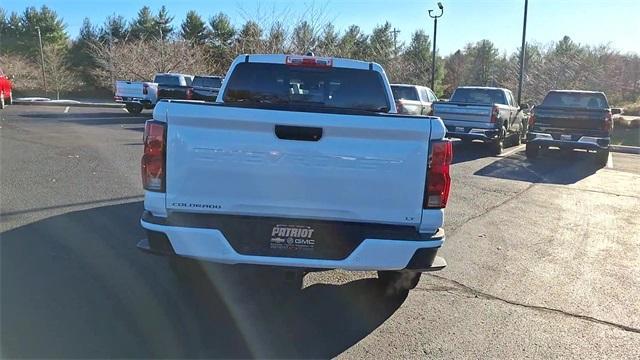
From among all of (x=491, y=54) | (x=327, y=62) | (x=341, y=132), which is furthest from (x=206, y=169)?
(x=491, y=54)

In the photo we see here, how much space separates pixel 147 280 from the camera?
16.0 feet

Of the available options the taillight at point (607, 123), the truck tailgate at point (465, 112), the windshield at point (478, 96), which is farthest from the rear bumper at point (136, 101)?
the taillight at point (607, 123)

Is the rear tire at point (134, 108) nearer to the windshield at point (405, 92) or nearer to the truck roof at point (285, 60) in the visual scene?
the windshield at point (405, 92)

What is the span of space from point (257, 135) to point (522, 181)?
371 inches

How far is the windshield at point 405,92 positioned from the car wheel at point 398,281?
16054 mm

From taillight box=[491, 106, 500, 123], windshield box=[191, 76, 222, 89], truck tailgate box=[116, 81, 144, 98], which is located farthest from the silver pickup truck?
truck tailgate box=[116, 81, 144, 98]

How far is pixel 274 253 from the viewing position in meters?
3.83

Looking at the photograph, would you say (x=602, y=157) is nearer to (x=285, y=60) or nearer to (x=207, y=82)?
(x=285, y=60)

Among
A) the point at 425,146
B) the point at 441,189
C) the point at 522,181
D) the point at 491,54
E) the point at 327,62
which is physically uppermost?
the point at 491,54

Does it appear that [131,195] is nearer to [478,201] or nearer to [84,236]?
[84,236]

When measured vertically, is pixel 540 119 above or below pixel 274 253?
above

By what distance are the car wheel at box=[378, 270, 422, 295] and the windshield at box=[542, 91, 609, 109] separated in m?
12.7

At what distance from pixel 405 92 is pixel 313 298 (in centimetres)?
1670

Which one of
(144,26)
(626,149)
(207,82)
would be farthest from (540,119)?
(144,26)
